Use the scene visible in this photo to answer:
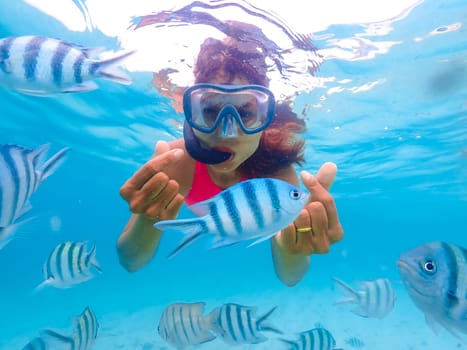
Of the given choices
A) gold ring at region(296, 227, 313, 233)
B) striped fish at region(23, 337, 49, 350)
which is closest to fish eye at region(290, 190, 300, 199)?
gold ring at region(296, 227, 313, 233)

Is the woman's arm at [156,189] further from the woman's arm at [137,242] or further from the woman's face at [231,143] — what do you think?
the woman's arm at [137,242]

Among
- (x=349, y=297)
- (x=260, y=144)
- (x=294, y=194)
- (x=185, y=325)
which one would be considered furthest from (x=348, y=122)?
(x=294, y=194)

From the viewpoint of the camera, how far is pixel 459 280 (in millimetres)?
2424

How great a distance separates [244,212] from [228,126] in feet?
6.42

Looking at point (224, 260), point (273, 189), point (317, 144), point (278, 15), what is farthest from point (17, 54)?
point (224, 260)

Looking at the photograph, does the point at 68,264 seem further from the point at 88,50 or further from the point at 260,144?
the point at 88,50

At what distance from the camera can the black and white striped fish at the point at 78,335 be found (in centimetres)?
543

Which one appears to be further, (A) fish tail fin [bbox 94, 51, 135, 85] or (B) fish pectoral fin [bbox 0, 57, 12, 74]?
(A) fish tail fin [bbox 94, 51, 135, 85]

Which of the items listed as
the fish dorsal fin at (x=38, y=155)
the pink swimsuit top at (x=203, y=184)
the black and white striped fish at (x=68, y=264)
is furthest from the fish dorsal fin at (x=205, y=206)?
A: the black and white striped fish at (x=68, y=264)

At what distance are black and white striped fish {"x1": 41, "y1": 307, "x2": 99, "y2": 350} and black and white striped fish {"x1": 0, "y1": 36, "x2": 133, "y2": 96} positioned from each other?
4.13 meters

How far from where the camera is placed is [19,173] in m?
2.64

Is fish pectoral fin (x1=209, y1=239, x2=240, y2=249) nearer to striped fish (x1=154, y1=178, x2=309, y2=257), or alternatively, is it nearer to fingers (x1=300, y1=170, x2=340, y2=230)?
striped fish (x1=154, y1=178, x2=309, y2=257)

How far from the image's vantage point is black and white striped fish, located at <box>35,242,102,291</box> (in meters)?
5.30

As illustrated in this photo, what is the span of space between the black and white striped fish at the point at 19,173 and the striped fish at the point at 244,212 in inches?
51.1
